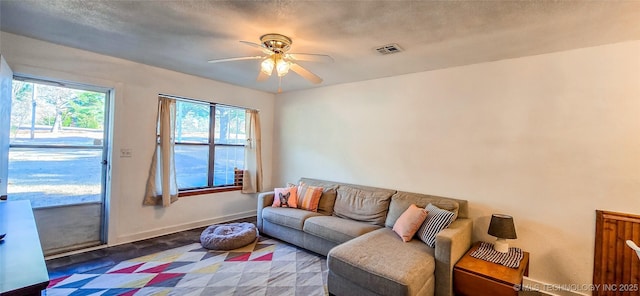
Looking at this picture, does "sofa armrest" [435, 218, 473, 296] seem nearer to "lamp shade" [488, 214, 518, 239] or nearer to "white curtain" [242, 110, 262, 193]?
"lamp shade" [488, 214, 518, 239]

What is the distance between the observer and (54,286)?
8.05ft

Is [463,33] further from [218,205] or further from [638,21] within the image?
[218,205]

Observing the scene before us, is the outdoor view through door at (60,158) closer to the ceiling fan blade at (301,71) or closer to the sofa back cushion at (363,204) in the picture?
the ceiling fan blade at (301,71)

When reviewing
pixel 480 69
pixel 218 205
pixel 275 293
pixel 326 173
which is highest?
pixel 480 69

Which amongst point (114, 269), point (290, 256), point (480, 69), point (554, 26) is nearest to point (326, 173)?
point (290, 256)

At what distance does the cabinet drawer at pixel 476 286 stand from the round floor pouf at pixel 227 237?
2.45m

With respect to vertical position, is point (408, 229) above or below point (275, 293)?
above

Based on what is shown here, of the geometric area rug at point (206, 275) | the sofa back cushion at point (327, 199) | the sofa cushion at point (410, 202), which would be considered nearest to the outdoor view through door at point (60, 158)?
the geometric area rug at point (206, 275)

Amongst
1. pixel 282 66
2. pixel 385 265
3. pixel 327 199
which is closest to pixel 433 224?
pixel 385 265

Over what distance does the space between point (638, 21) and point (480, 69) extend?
1.18 m

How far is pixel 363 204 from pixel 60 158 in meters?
3.73

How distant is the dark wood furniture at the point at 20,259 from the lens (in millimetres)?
932

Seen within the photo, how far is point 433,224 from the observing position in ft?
8.89

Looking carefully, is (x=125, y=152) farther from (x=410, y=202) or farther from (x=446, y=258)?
(x=446, y=258)
